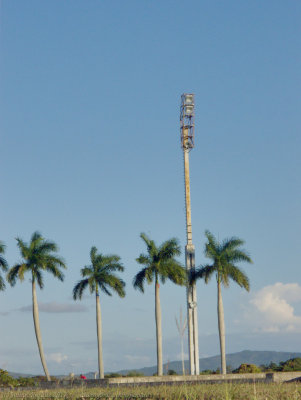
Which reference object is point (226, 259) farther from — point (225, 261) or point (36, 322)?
point (36, 322)

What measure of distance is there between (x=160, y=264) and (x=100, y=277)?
7.80 meters

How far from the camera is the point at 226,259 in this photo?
206 ft

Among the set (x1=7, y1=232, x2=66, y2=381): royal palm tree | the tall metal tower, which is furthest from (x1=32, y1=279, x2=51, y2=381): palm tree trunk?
the tall metal tower

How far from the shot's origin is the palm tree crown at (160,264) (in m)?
66.2

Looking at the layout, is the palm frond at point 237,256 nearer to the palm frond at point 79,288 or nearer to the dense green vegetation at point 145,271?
the dense green vegetation at point 145,271

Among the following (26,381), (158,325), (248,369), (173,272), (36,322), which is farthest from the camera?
(36,322)

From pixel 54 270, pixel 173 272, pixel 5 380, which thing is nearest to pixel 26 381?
pixel 5 380

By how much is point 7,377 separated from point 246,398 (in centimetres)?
5574

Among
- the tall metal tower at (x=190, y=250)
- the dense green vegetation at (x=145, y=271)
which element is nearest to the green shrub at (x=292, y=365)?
the dense green vegetation at (x=145, y=271)

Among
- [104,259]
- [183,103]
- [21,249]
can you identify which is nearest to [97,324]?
[104,259]

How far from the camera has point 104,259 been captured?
70.4 metres

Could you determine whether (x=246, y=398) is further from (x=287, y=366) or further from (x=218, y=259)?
(x=287, y=366)

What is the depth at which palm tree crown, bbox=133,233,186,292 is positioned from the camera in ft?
217

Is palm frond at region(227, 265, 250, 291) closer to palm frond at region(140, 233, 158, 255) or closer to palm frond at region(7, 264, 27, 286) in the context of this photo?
palm frond at region(140, 233, 158, 255)
